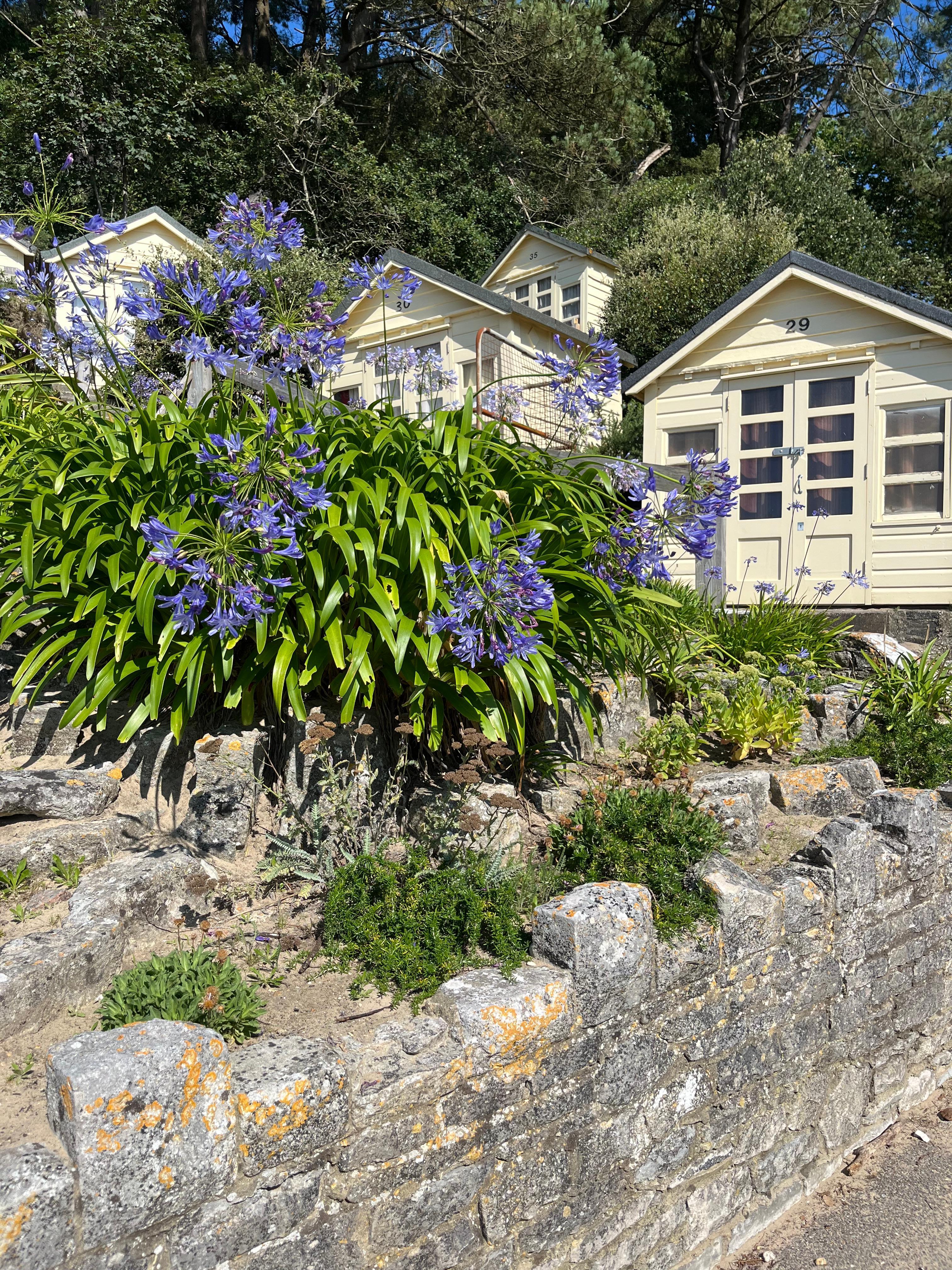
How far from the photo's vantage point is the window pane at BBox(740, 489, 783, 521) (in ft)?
31.9

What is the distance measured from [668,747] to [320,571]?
198cm

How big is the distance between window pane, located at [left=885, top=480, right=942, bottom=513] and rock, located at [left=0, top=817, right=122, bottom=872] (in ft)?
27.9

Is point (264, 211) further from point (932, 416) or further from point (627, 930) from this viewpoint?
point (932, 416)

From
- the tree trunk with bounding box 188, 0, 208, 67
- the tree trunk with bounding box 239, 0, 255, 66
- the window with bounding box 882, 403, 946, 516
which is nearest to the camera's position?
the window with bounding box 882, 403, 946, 516

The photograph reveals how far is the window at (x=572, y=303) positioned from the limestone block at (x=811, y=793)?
14.2m

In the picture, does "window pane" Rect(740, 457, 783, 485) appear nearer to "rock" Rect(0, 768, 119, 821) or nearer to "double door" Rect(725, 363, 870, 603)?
"double door" Rect(725, 363, 870, 603)

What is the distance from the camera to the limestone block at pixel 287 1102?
190 centimetres

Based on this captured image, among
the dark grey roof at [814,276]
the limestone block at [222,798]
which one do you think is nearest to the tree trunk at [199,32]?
the dark grey roof at [814,276]

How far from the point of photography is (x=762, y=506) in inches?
386

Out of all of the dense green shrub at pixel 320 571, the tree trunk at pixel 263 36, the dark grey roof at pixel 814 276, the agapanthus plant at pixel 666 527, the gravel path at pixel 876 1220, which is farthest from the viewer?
the tree trunk at pixel 263 36

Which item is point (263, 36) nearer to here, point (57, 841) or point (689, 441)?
point (689, 441)

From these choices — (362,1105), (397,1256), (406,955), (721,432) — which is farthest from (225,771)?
(721,432)

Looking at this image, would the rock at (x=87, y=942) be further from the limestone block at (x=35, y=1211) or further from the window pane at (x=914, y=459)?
the window pane at (x=914, y=459)

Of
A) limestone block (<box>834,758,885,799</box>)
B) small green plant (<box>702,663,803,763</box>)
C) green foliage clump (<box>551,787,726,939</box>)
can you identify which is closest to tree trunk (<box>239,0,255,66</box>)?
small green plant (<box>702,663,803,763</box>)
